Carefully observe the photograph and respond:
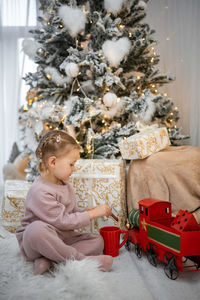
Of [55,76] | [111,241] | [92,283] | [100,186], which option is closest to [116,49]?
[55,76]

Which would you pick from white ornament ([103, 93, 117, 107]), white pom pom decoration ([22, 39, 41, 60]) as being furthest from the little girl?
white pom pom decoration ([22, 39, 41, 60])

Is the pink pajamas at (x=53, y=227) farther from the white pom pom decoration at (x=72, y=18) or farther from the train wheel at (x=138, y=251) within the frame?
the white pom pom decoration at (x=72, y=18)

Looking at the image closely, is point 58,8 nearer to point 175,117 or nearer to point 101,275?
point 175,117

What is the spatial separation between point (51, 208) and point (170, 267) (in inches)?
21.6

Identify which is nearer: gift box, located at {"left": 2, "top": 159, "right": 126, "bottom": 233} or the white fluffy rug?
the white fluffy rug

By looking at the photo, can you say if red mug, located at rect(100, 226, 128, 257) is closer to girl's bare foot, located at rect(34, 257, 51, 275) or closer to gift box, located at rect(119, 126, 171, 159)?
girl's bare foot, located at rect(34, 257, 51, 275)

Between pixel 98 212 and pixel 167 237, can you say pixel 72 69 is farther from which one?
pixel 167 237

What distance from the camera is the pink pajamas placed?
1122mm

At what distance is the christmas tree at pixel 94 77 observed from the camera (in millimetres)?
1942

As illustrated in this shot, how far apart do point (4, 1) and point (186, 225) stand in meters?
2.98

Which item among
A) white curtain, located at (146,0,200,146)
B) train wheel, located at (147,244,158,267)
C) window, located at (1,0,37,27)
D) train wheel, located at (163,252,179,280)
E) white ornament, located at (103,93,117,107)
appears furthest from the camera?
window, located at (1,0,37,27)

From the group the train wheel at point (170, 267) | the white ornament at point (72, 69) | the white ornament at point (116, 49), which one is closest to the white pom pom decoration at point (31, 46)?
the white ornament at point (72, 69)

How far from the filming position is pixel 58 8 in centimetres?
209

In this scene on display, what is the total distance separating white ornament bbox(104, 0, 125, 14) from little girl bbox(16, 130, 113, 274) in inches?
48.5
